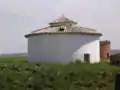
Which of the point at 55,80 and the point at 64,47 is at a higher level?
the point at 64,47

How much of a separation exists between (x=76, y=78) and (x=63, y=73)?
90cm

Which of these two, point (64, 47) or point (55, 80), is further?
point (64, 47)

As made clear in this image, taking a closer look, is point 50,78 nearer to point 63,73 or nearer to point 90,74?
point 63,73

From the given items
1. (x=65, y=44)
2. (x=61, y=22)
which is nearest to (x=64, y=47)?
(x=65, y=44)

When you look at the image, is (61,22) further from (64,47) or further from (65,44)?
(64,47)

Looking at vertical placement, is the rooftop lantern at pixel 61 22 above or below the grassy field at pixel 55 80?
above

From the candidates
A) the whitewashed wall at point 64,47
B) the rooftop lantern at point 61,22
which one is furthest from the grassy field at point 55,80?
the rooftop lantern at point 61,22

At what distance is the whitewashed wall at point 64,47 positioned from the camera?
91.1ft

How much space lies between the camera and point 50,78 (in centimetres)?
1026

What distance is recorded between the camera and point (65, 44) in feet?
91.5

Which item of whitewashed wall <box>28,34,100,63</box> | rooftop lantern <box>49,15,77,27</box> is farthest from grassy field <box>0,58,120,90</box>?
rooftop lantern <box>49,15,77,27</box>

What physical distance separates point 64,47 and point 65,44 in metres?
0.29

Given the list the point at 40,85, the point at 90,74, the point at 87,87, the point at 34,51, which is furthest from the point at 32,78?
the point at 34,51

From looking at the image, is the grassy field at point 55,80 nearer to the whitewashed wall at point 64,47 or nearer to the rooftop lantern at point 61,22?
the whitewashed wall at point 64,47
